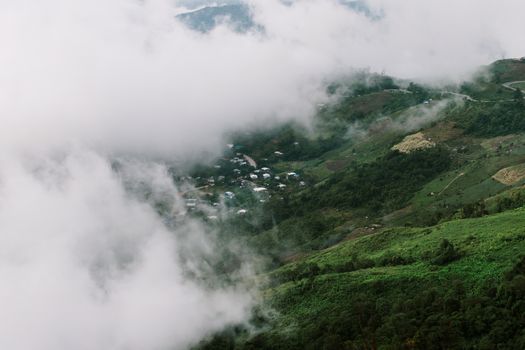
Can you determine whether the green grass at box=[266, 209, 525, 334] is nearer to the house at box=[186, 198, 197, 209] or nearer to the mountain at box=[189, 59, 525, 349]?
the mountain at box=[189, 59, 525, 349]

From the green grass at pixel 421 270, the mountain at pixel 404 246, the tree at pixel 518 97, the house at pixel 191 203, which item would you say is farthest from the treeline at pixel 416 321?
the tree at pixel 518 97

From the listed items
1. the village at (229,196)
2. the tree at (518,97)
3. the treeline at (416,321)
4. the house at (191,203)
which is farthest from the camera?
the tree at (518,97)

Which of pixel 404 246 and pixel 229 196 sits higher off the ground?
pixel 229 196

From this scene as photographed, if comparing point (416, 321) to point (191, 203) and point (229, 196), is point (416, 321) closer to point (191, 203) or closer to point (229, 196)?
point (191, 203)

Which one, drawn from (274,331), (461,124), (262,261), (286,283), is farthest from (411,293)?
(461,124)

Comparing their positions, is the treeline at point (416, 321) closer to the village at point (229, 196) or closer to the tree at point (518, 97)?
the village at point (229, 196)

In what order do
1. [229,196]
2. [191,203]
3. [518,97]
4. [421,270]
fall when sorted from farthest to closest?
[518,97] < [229,196] < [191,203] < [421,270]

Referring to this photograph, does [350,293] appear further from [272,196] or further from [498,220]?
[272,196]

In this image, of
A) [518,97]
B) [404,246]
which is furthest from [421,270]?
[518,97]

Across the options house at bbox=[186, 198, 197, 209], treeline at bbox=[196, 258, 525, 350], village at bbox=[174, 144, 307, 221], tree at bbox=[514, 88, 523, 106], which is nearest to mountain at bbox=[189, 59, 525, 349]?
treeline at bbox=[196, 258, 525, 350]
